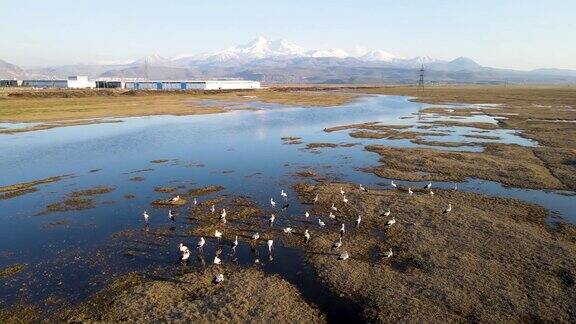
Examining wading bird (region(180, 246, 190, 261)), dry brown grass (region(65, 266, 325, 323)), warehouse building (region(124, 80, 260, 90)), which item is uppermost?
warehouse building (region(124, 80, 260, 90))

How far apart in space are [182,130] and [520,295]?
177ft

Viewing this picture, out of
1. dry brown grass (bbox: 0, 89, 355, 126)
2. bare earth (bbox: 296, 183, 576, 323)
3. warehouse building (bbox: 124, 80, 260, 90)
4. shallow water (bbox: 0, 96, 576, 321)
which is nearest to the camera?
bare earth (bbox: 296, 183, 576, 323)

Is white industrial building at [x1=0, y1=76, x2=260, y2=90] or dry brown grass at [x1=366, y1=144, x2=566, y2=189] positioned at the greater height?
white industrial building at [x1=0, y1=76, x2=260, y2=90]

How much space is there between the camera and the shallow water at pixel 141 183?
20.5 meters

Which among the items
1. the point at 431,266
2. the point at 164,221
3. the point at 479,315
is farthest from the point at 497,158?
the point at 164,221

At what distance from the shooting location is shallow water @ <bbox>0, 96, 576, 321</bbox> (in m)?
20.5

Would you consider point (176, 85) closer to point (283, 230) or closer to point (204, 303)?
point (283, 230)

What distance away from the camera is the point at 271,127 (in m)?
68.2

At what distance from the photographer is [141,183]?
115 ft

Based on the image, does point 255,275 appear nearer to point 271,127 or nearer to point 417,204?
point 417,204

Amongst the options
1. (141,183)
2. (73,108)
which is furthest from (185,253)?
(73,108)

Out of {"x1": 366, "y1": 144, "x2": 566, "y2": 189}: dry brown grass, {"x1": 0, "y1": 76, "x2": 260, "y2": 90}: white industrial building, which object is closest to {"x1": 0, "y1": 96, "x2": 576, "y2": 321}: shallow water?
{"x1": 366, "y1": 144, "x2": 566, "y2": 189}: dry brown grass

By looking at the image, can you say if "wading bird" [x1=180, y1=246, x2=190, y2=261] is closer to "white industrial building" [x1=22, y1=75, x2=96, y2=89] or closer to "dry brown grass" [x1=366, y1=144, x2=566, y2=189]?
"dry brown grass" [x1=366, y1=144, x2=566, y2=189]

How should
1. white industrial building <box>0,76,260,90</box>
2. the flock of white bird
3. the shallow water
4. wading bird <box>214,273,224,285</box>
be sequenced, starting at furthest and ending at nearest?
white industrial building <box>0,76,260,90</box> < the flock of white bird < the shallow water < wading bird <box>214,273,224,285</box>
